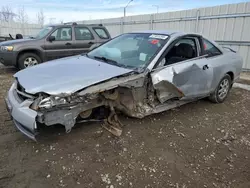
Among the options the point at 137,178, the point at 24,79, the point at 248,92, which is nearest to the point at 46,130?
the point at 24,79

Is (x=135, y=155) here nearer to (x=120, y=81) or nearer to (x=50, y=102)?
(x=120, y=81)

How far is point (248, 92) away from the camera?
592cm

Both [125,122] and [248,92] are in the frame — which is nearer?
[125,122]

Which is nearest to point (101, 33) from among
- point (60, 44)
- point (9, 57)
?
point (60, 44)

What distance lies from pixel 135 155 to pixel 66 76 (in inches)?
57.0

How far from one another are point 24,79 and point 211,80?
3404 mm

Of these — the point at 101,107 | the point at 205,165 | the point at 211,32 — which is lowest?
the point at 205,165

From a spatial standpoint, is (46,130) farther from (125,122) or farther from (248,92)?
(248,92)

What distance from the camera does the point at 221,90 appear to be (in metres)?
4.80

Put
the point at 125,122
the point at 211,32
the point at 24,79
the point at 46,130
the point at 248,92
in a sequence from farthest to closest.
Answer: the point at 211,32 < the point at 248,92 < the point at 125,122 < the point at 46,130 < the point at 24,79

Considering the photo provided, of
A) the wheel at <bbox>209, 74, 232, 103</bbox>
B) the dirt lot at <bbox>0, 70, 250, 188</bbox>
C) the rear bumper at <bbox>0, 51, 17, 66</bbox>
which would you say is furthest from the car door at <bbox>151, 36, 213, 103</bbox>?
the rear bumper at <bbox>0, 51, 17, 66</bbox>

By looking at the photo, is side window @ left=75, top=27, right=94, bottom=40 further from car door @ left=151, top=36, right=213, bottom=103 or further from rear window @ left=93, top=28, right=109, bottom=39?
car door @ left=151, top=36, right=213, bottom=103

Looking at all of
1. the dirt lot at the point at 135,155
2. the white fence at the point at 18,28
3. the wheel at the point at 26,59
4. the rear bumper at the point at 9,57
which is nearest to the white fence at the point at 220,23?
the dirt lot at the point at 135,155

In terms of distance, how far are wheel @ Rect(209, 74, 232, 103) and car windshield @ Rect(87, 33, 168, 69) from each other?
1.82 meters
